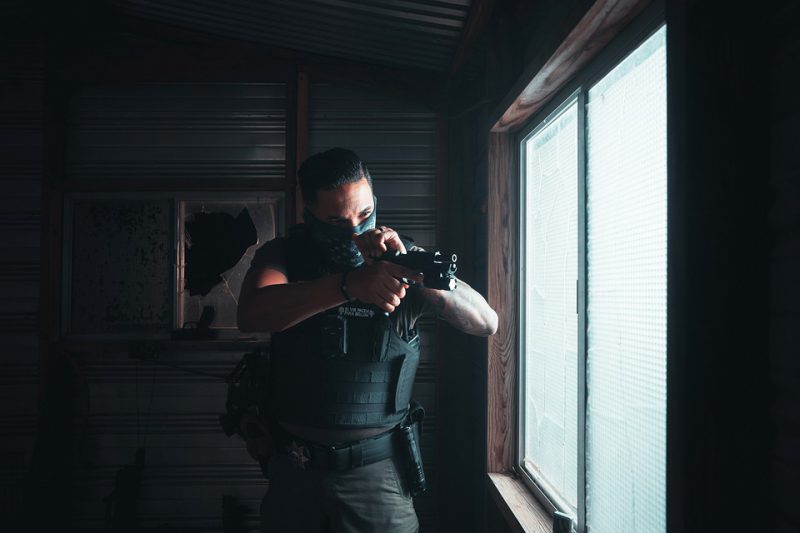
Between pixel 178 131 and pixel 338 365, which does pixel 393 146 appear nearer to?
pixel 178 131

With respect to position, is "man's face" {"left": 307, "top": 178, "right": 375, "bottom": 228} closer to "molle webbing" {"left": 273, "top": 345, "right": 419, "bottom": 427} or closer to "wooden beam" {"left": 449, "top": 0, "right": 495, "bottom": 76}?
"molle webbing" {"left": 273, "top": 345, "right": 419, "bottom": 427}

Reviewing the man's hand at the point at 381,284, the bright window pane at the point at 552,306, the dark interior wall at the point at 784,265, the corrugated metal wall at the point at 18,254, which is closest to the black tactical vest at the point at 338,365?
the man's hand at the point at 381,284

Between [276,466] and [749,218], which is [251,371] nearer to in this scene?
[276,466]

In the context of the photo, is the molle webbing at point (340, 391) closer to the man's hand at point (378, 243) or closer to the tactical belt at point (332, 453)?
the tactical belt at point (332, 453)

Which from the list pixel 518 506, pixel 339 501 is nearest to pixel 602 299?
pixel 518 506

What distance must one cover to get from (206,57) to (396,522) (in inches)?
121

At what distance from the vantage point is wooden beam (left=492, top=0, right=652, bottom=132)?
120cm

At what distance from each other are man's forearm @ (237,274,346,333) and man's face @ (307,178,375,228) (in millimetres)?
309

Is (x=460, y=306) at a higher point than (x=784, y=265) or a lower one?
lower

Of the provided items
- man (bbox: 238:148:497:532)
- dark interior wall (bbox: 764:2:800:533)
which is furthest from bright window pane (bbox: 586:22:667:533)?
man (bbox: 238:148:497:532)

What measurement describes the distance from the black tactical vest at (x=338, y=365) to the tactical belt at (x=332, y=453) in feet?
0.22

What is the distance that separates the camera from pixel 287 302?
1560mm

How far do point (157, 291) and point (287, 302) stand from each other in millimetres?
2127

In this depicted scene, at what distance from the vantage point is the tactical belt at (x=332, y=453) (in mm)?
1731
